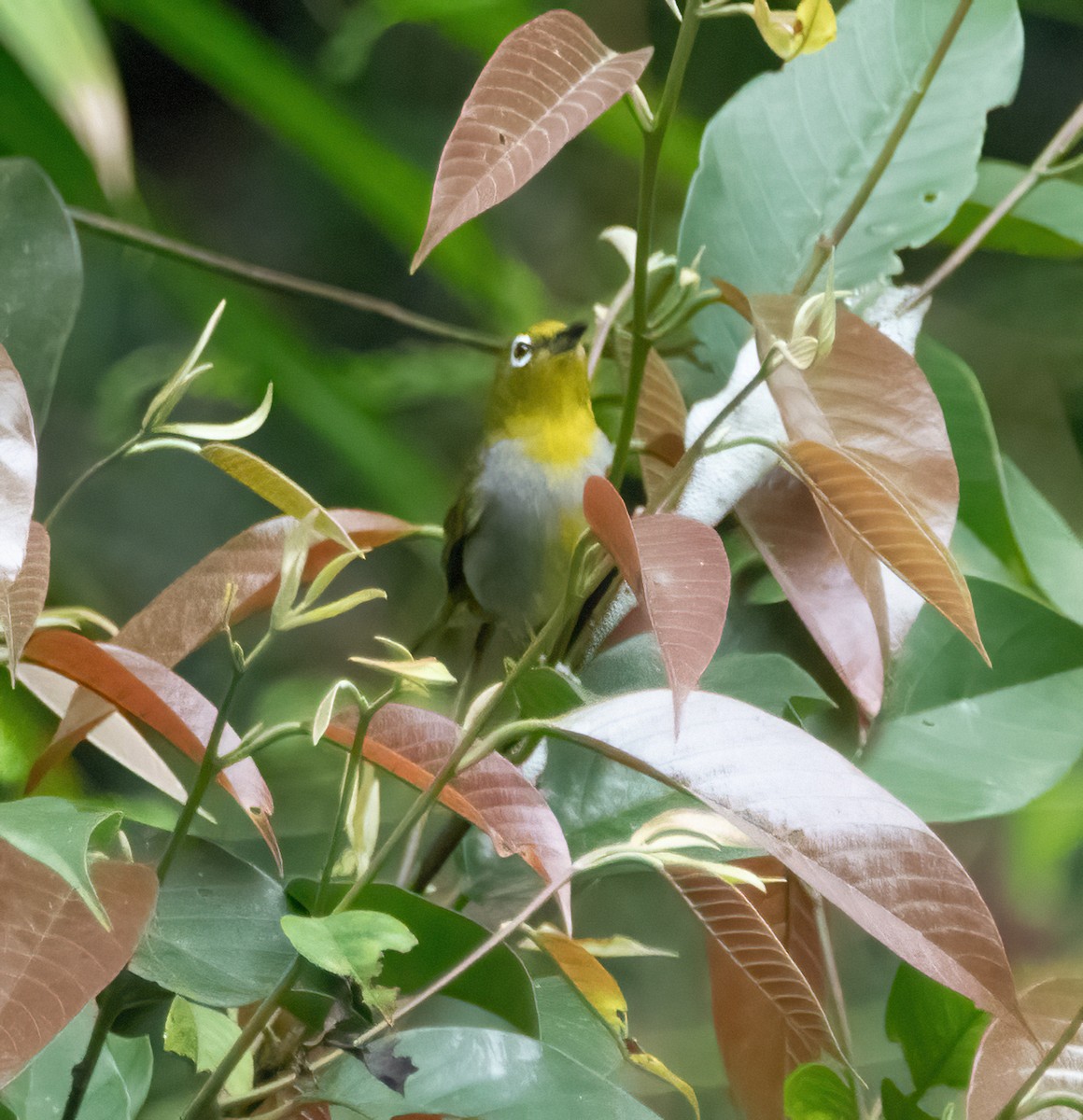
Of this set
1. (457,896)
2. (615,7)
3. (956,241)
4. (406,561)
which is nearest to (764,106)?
(956,241)

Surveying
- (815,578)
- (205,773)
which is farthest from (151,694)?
(815,578)

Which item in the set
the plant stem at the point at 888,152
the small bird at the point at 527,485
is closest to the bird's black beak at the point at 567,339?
the small bird at the point at 527,485

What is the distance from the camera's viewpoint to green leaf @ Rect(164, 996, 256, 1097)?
46 cm

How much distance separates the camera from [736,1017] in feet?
1.84

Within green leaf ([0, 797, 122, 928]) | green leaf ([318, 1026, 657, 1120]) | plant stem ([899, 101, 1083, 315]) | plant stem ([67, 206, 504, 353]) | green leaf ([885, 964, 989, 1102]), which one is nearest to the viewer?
green leaf ([0, 797, 122, 928])

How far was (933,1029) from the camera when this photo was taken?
0.53 metres

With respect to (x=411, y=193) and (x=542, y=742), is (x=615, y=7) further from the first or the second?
(x=542, y=742)

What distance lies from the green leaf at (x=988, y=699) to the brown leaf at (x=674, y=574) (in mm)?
220

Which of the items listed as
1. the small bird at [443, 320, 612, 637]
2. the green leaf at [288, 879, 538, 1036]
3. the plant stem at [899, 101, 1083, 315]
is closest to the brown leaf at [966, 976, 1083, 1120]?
the green leaf at [288, 879, 538, 1036]

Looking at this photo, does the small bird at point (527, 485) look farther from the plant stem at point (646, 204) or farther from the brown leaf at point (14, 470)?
the brown leaf at point (14, 470)

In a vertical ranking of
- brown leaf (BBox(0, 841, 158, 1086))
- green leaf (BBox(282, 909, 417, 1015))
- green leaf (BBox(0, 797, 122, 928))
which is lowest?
brown leaf (BBox(0, 841, 158, 1086))

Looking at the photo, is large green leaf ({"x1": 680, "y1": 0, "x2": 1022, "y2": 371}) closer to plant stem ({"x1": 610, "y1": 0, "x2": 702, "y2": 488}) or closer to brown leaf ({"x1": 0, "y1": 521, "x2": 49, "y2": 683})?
plant stem ({"x1": 610, "y1": 0, "x2": 702, "y2": 488})

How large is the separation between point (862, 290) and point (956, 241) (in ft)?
1.06

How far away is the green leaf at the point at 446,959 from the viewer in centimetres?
46
